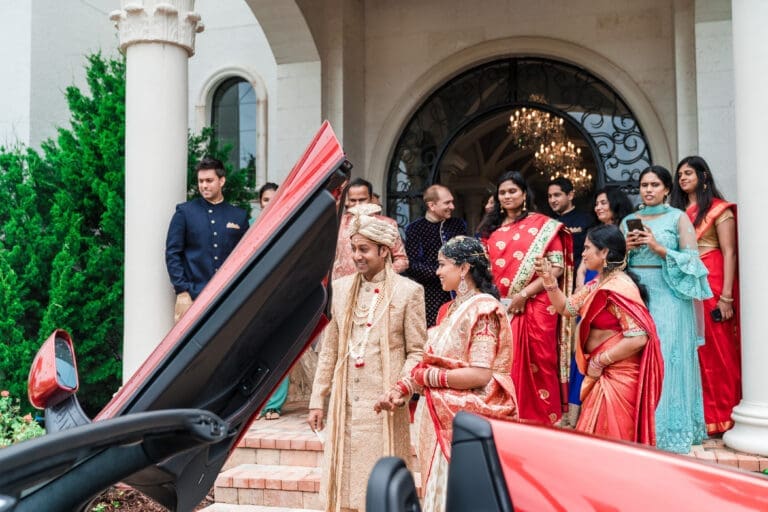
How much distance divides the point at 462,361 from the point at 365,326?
77 centimetres

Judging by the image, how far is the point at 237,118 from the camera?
38.9 ft

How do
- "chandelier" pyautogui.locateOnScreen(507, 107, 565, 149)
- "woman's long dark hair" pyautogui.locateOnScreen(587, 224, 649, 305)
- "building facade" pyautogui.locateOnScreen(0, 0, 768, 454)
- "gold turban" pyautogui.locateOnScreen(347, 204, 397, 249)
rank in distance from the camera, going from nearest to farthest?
"gold turban" pyautogui.locateOnScreen(347, 204, 397, 249) → "woman's long dark hair" pyautogui.locateOnScreen(587, 224, 649, 305) → "building facade" pyautogui.locateOnScreen(0, 0, 768, 454) → "chandelier" pyautogui.locateOnScreen(507, 107, 565, 149)

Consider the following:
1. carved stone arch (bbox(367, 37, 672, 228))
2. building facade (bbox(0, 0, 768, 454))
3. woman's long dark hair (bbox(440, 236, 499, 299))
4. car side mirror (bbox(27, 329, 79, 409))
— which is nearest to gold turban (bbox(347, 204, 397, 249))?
woman's long dark hair (bbox(440, 236, 499, 299))

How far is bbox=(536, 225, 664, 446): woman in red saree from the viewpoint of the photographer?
439 centimetres

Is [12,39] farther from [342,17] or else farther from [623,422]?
[623,422]

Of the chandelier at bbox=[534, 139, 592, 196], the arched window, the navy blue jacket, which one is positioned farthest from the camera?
the chandelier at bbox=[534, 139, 592, 196]

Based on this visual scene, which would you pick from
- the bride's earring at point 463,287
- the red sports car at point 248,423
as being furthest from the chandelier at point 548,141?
the red sports car at point 248,423

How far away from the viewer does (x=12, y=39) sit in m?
10.4

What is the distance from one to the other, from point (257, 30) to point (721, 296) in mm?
8216

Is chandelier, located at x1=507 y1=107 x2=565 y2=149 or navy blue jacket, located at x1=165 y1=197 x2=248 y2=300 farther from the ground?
chandelier, located at x1=507 y1=107 x2=565 y2=149

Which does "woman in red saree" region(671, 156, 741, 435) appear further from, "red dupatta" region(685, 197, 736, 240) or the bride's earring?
the bride's earring

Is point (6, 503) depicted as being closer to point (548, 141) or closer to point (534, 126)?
point (534, 126)

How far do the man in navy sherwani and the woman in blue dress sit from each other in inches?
131

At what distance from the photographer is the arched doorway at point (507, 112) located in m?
9.35
